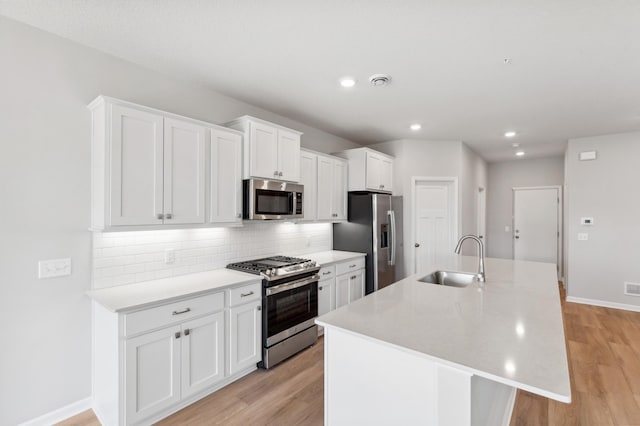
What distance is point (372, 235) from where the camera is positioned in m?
4.30

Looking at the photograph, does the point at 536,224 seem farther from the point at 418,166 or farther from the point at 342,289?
the point at 342,289

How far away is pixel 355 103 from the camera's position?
11.4ft

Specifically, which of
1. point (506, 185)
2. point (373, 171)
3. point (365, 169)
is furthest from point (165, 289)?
point (506, 185)

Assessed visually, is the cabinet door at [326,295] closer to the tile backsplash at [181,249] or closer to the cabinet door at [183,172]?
the tile backsplash at [181,249]

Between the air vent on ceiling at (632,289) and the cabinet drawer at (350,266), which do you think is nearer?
the cabinet drawer at (350,266)

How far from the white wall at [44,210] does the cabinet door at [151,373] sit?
601 mm

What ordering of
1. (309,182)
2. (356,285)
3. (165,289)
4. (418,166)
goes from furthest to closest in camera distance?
1. (418,166)
2. (356,285)
3. (309,182)
4. (165,289)

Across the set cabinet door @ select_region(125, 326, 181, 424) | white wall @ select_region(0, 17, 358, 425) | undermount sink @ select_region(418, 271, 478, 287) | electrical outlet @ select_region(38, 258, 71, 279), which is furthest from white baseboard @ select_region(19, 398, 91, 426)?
undermount sink @ select_region(418, 271, 478, 287)

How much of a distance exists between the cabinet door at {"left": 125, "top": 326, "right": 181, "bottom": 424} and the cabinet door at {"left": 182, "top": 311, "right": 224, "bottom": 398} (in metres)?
0.06

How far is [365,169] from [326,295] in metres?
1.86

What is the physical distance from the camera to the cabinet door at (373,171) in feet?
14.7

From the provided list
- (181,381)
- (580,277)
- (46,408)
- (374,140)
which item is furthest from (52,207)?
(580,277)

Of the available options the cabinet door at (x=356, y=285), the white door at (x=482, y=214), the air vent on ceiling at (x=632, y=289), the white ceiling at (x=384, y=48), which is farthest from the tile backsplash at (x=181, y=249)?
the air vent on ceiling at (x=632, y=289)

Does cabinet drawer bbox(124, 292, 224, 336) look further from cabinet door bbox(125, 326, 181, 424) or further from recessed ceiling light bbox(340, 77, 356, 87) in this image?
recessed ceiling light bbox(340, 77, 356, 87)
